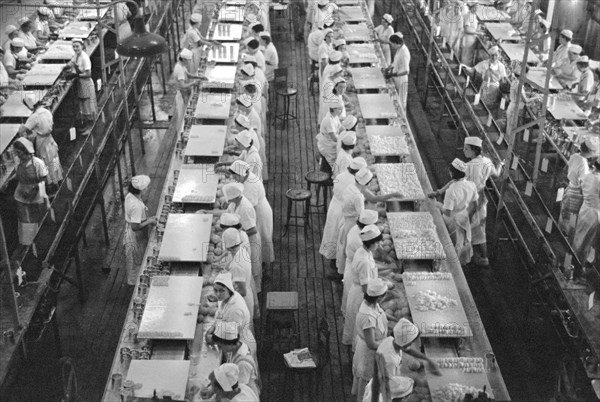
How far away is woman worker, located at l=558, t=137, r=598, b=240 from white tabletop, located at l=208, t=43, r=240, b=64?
7.36 meters

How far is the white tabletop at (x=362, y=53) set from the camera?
1684 centimetres

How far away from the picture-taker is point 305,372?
10211 mm

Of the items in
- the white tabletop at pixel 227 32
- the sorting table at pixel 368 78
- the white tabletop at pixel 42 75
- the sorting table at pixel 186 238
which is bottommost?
the sorting table at pixel 368 78

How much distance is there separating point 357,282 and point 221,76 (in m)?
6.93

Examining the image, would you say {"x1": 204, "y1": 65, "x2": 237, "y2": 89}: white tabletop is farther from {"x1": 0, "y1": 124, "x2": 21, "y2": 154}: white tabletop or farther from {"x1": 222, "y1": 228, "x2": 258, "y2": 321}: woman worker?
{"x1": 222, "y1": 228, "x2": 258, "y2": 321}: woman worker

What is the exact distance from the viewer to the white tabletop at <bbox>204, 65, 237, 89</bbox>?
602 inches

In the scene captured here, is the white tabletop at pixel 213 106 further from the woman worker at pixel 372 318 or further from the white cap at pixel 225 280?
the woman worker at pixel 372 318

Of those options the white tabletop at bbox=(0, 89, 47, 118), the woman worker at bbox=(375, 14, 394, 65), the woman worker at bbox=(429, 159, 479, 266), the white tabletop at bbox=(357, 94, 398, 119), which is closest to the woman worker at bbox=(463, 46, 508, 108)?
the white tabletop at bbox=(357, 94, 398, 119)

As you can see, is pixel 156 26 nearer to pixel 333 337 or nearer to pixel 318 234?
pixel 318 234

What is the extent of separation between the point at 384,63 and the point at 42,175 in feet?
25.4

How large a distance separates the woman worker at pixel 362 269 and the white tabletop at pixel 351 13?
10.5 metres

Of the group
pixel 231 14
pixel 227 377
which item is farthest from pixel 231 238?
pixel 231 14

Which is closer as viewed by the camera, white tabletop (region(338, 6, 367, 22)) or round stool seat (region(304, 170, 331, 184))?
round stool seat (region(304, 170, 331, 184))

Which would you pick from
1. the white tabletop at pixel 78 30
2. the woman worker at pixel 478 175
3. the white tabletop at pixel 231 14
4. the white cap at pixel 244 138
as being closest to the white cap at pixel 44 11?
the white tabletop at pixel 78 30
